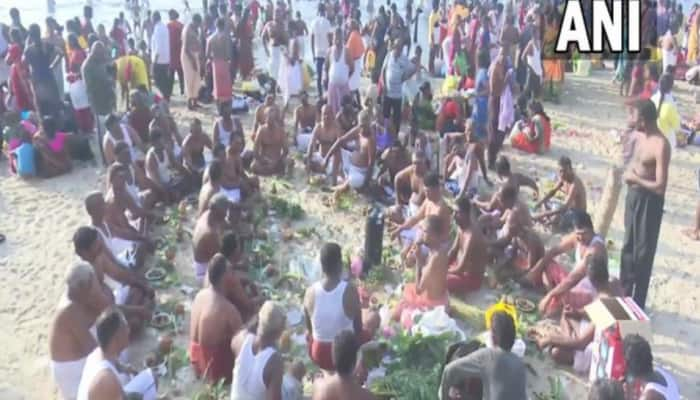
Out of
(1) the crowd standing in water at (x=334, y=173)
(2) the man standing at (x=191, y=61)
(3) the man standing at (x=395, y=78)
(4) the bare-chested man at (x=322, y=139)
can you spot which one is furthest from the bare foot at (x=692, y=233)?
(2) the man standing at (x=191, y=61)

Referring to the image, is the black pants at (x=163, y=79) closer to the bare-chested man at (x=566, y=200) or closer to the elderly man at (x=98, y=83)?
the elderly man at (x=98, y=83)

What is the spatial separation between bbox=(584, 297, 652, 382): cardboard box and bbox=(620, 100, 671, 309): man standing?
1318mm

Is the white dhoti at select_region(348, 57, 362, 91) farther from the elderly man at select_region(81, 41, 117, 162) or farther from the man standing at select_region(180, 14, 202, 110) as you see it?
the elderly man at select_region(81, 41, 117, 162)

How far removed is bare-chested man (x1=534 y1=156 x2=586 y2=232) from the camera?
8000 millimetres

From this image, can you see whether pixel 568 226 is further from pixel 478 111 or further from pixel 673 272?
pixel 478 111

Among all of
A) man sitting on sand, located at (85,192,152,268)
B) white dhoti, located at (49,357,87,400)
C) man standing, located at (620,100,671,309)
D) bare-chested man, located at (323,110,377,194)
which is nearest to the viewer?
white dhoti, located at (49,357,87,400)

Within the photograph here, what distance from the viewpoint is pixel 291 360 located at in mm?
5980

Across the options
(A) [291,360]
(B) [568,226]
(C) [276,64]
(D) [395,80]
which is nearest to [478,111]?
(D) [395,80]

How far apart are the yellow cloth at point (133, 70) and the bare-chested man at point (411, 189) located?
197 inches

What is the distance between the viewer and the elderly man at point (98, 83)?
956cm

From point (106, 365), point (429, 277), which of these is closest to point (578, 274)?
point (429, 277)

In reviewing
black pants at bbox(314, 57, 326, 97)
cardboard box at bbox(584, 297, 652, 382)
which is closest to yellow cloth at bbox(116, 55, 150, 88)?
black pants at bbox(314, 57, 326, 97)

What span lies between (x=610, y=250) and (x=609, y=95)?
21.7 feet

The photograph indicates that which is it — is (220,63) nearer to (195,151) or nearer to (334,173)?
(195,151)
